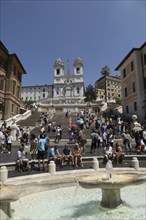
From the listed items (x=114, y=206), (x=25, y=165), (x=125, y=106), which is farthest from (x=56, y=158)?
(x=125, y=106)

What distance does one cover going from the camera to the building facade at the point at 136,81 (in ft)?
100

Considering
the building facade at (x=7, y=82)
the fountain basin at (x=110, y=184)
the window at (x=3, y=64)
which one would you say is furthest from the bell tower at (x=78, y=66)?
the fountain basin at (x=110, y=184)

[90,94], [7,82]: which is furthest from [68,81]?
[7,82]

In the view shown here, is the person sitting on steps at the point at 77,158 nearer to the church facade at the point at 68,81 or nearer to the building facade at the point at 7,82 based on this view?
the building facade at the point at 7,82

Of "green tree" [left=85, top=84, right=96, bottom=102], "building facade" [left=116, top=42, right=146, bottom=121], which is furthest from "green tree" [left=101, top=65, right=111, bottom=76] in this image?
"building facade" [left=116, top=42, right=146, bottom=121]

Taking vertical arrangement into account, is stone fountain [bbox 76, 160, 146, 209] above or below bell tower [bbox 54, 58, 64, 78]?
below

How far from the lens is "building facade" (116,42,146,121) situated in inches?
1205

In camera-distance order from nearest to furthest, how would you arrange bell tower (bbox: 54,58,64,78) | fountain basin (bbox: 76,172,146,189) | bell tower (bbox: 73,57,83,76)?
fountain basin (bbox: 76,172,146,189) → bell tower (bbox: 73,57,83,76) → bell tower (bbox: 54,58,64,78)

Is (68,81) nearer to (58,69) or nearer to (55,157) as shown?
(58,69)

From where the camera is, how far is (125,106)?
122 ft

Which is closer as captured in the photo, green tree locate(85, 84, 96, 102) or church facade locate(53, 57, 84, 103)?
green tree locate(85, 84, 96, 102)

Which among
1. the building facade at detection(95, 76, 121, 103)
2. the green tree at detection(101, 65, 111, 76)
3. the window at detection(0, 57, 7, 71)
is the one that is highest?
the green tree at detection(101, 65, 111, 76)

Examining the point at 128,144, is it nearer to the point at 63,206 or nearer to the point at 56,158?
the point at 56,158

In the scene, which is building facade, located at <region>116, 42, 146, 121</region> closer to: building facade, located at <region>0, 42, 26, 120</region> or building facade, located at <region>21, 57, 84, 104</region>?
building facade, located at <region>0, 42, 26, 120</region>
